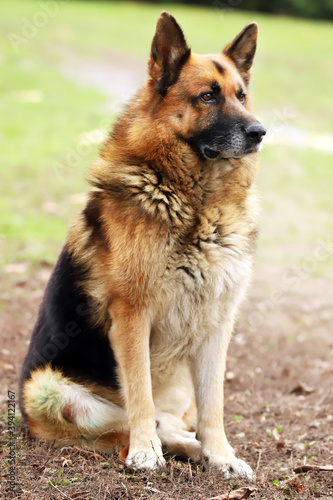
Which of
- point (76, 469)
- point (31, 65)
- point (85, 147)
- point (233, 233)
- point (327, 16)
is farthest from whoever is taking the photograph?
point (327, 16)

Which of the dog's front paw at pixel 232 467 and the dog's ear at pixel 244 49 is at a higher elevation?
the dog's ear at pixel 244 49

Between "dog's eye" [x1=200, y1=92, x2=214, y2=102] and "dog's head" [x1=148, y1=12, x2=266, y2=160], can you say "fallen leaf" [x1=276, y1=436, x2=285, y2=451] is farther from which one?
"dog's eye" [x1=200, y1=92, x2=214, y2=102]

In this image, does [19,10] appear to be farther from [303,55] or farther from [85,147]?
[85,147]

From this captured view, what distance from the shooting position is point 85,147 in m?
12.4

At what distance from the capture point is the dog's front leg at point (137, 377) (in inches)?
138

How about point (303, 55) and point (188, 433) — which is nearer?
point (188, 433)

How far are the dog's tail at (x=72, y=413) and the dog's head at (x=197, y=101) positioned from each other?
1630mm

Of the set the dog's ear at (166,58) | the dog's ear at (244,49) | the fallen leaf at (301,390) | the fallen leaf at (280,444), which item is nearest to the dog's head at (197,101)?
the dog's ear at (166,58)

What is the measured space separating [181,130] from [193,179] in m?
0.30

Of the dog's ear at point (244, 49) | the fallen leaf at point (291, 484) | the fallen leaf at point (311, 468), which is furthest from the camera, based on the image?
the dog's ear at point (244, 49)

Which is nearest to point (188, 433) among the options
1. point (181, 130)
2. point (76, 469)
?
point (76, 469)

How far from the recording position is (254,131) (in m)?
3.57

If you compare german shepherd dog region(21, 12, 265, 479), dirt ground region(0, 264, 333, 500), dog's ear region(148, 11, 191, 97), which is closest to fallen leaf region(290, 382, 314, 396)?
dirt ground region(0, 264, 333, 500)

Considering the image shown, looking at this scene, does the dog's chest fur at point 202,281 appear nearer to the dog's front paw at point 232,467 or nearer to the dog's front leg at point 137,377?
the dog's front leg at point 137,377
